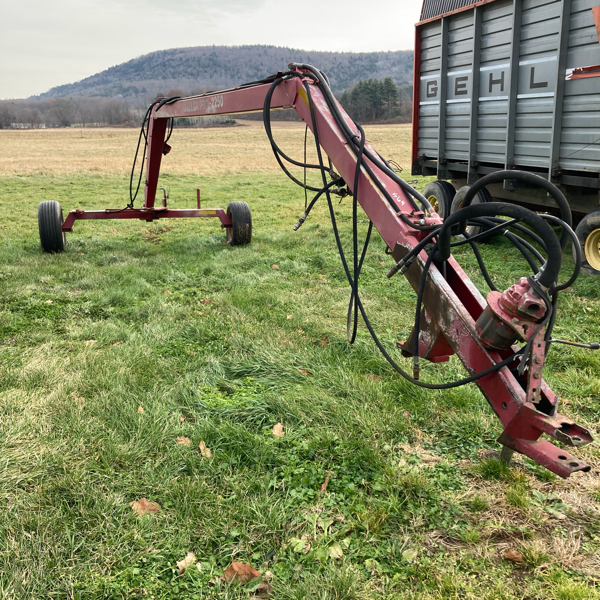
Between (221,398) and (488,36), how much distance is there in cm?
635

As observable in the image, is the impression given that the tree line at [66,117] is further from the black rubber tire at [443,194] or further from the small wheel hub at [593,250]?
the small wheel hub at [593,250]

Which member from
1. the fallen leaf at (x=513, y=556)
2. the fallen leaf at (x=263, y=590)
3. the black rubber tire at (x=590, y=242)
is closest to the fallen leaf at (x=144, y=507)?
the fallen leaf at (x=263, y=590)

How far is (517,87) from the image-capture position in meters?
6.75

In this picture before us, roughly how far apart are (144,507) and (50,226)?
244 inches

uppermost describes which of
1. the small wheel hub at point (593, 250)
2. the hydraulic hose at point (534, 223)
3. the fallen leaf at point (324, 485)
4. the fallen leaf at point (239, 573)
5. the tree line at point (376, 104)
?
the tree line at point (376, 104)

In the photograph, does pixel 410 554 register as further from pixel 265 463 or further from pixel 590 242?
pixel 590 242

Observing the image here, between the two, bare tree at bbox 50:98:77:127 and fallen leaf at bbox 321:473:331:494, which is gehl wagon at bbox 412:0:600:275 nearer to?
fallen leaf at bbox 321:473:331:494

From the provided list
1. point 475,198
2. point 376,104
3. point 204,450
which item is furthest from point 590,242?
point 376,104

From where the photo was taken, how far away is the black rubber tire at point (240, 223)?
825 centimetres

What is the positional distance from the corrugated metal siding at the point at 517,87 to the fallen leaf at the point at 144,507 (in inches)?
219

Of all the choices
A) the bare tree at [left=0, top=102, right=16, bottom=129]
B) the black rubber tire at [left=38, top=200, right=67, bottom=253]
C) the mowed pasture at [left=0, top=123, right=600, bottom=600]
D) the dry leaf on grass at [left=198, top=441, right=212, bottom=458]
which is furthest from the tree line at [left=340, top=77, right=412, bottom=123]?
the dry leaf on grass at [left=198, top=441, right=212, bottom=458]

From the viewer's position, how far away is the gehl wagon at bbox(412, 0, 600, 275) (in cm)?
586

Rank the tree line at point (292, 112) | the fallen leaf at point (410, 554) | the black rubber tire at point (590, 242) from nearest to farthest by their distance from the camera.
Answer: the fallen leaf at point (410, 554) < the black rubber tire at point (590, 242) < the tree line at point (292, 112)

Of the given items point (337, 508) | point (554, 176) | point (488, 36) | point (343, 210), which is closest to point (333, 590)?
point (337, 508)
